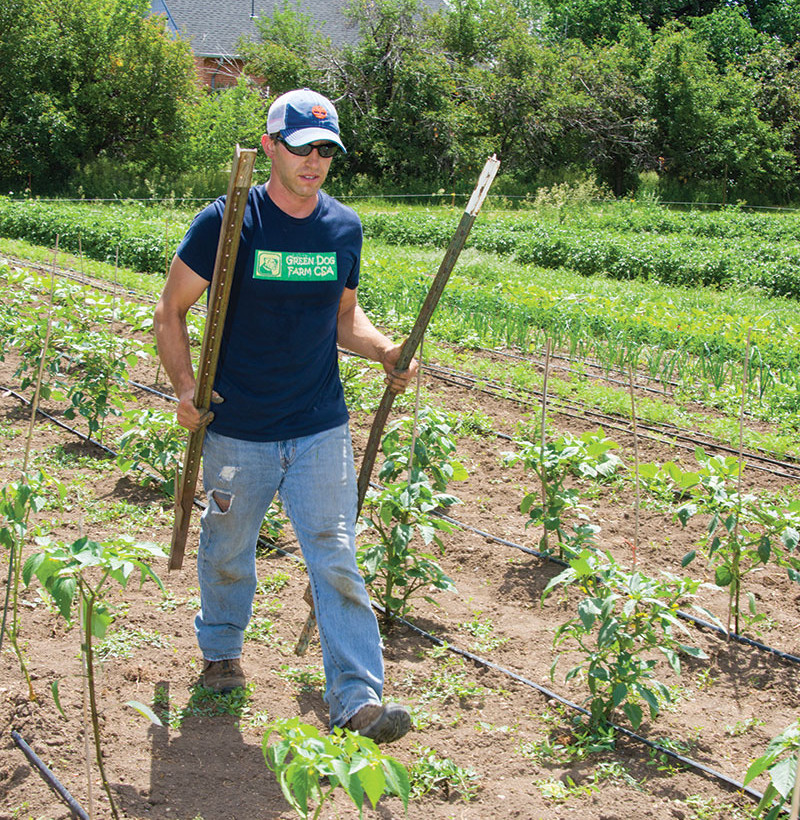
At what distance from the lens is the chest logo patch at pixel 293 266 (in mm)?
2865

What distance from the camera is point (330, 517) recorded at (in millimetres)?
2893

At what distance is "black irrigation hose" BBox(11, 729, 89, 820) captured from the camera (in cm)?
253

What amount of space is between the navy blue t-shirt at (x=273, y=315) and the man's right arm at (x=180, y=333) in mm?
50

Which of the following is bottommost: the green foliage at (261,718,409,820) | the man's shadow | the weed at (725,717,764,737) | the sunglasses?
the man's shadow

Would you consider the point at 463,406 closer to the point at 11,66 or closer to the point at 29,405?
the point at 29,405

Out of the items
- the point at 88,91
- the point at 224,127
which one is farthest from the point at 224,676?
the point at 88,91

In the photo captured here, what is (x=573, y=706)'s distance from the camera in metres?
3.26

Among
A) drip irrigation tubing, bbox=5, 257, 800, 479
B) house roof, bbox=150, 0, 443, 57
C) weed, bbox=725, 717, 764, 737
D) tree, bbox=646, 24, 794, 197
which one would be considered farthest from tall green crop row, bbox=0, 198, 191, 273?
house roof, bbox=150, 0, 443, 57

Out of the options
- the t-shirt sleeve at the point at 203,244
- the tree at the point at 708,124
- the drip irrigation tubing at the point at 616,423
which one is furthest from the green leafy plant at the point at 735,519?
the tree at the point at 708,124

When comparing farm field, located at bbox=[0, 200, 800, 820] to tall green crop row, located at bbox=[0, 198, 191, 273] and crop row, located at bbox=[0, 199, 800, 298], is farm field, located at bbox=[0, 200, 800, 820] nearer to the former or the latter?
tall green crop row, located at bbox=[0, 198, 191, 273]

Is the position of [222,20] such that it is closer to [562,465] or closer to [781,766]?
[562,465]

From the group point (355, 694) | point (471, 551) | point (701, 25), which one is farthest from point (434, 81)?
point (355, 694)

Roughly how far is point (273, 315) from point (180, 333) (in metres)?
0.32

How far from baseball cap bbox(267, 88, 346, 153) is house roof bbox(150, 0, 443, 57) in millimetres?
33948
